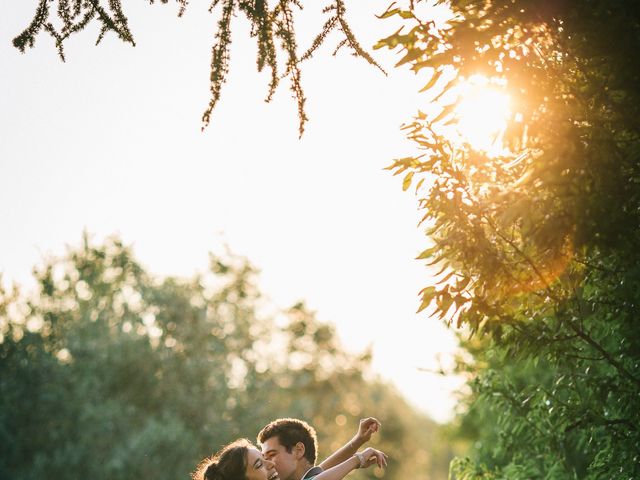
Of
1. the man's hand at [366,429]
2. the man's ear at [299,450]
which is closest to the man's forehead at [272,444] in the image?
the man's ear at [299,450]

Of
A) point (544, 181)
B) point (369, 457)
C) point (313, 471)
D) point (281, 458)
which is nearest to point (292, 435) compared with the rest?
point (281, 458)

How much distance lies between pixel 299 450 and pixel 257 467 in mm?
644

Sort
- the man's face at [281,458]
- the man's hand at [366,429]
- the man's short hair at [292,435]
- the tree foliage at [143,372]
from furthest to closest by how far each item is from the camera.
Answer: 1. the tree foliage at [143,372]
2. the man's short hair at [292,435]
3. the man's face at [281,458]
4. the man's hand at [366,429]

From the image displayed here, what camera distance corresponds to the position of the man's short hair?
5.98 metres

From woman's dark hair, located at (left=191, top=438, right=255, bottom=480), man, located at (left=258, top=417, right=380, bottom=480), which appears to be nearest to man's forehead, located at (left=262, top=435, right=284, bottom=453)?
man, located at (left=258, top=417, right=380, bottom=480)

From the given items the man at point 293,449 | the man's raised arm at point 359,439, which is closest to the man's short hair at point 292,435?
the man at point 293,449

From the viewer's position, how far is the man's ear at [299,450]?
235 inches

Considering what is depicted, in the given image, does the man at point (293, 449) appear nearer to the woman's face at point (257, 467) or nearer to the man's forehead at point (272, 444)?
the man's forehead at point (272, 444)

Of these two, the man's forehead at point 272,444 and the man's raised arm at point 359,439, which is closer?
the man's raised arm at point 359,439

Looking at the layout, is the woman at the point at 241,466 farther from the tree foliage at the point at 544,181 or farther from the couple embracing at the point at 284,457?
the tree foliage at the point at 544,181

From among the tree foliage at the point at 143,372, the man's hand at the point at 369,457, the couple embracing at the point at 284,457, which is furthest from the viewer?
the tree foliage at the point at 143,372

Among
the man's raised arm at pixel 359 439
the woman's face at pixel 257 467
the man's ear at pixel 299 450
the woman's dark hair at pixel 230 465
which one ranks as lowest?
the man's raised arm at pixel 359 439

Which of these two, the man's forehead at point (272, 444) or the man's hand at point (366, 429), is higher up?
the man's forehead at point (272, 444)

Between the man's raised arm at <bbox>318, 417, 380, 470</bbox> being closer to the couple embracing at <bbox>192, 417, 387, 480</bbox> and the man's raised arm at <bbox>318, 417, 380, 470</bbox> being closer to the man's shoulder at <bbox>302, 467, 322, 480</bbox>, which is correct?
the couple embracing at <bbox>192, 417, 387, 480</bbox>
